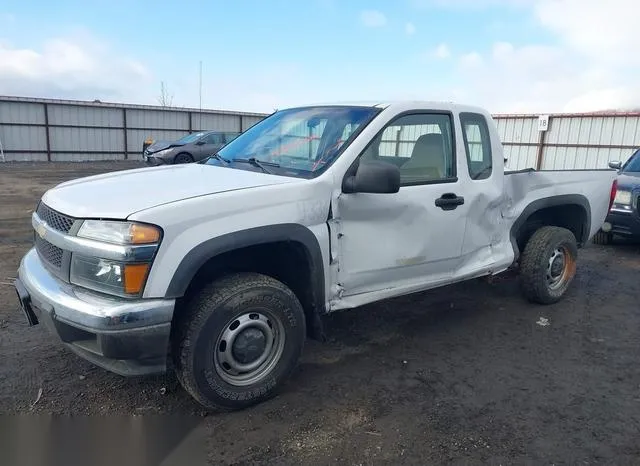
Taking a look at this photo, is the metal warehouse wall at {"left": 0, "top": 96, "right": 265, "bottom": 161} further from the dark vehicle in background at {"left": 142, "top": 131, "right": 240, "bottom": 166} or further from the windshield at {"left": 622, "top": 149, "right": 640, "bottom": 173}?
the windshield at {"left": 622, "top": 149, "right": 640, "bottom": 173}

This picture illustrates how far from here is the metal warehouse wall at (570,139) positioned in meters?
17.1

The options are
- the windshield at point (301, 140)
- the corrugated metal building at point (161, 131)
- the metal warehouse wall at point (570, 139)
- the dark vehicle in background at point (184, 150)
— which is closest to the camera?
the windshield at point (301, 140)

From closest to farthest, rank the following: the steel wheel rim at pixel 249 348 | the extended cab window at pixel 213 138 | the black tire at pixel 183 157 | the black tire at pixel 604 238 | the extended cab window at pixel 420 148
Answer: the steel wheel rim at pixel 249 348 < the extended cab window at pixel 420 148 < the black tire at pixel 604 238 < the black tire at pixel 183 157 < the extended cab window at pixel 213 138

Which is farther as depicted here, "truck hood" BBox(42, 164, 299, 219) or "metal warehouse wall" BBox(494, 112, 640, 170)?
"metal warehouse wall" BBox(494, 112, 640, 170)

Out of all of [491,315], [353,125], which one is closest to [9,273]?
[353,125]

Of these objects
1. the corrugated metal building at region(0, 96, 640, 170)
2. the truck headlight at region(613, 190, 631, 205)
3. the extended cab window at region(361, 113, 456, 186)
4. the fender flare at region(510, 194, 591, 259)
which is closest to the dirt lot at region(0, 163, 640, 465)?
the fender flare at region(510, 194, 591, 259)

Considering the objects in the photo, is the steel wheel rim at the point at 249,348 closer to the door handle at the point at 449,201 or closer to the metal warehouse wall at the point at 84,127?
the door handle at the point at 449,201

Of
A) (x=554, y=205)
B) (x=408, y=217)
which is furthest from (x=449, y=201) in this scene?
(x=554, y=205)

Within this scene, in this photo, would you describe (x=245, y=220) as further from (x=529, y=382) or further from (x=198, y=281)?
(x=529, y=382)

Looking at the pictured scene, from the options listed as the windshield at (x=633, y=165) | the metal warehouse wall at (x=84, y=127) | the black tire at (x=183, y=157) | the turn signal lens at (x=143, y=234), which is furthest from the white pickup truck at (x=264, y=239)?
the metal warehouse wall at (x=84, y=127)

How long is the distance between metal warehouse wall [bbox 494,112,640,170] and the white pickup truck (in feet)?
49.6

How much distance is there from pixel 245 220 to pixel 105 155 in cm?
2414

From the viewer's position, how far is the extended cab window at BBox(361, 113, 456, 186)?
3865mm

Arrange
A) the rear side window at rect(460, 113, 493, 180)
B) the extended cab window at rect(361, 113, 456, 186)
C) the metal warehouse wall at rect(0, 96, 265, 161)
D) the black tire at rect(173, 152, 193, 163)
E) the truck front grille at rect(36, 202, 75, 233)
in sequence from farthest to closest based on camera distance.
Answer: the metal warehouse wall at rect(0, 96, 265, 161)
the black tire at rect(173, 152, 193, 163)
the rear side window at rect(460, 113, 493, 180)
the extended cab window at rect(361, 113, 456, 186)
the truck front grille at rect(36, 202, 75, 233)
